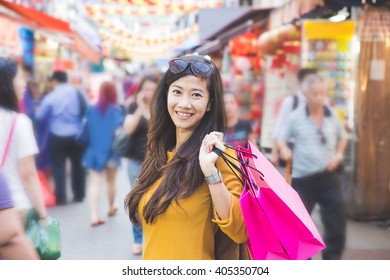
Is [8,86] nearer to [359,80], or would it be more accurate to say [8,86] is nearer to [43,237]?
[43,237]

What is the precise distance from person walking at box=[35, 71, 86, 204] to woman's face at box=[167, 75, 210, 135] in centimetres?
549

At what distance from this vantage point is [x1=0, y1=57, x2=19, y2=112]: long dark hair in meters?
3.10

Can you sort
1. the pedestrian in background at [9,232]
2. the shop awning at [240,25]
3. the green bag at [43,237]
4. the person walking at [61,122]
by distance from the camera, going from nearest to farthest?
the pedestrian in background at [9,232], the green bag at [43,237], the person walking at [61,122], the shop awning at [240,25]

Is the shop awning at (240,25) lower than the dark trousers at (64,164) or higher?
higher

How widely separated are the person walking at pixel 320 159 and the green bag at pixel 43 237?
2.08m

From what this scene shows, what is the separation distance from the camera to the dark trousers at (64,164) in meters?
7.58

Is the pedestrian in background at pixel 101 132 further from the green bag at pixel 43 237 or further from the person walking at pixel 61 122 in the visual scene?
the green bag at pixel 43 237

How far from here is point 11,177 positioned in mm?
3064

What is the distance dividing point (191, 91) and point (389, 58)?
476 cm

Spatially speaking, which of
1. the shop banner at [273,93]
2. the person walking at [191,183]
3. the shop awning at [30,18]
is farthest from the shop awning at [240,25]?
the person walking at [191,183]

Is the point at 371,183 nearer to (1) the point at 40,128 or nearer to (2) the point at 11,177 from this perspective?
(1) the point at 40,128

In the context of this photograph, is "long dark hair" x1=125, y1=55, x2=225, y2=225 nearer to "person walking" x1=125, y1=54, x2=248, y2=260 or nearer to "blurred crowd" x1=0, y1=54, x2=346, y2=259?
"person walking" x1=125, y1=54, x2=248, y2=260
